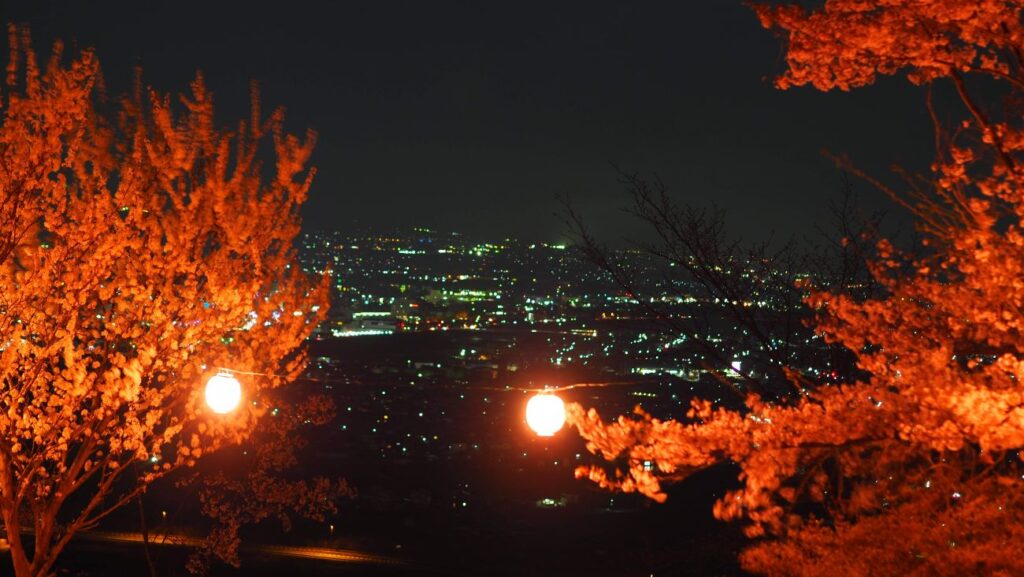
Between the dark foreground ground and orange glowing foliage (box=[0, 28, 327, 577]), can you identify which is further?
the dark foreground ground

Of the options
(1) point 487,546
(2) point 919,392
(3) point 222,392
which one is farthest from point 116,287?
(1) point 487,546

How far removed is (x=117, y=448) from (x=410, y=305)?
72.1ft

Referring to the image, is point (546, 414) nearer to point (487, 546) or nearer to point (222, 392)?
point (222, 392)

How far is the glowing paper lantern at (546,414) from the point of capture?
7105 mm

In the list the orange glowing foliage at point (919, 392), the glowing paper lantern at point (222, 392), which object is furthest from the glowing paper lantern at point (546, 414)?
the glowing paper lantern at point (222, 392)

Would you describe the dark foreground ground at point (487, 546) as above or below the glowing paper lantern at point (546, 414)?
above

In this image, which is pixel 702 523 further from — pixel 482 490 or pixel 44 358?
pixel 44 358

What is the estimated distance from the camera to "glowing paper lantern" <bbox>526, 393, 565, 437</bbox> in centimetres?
711

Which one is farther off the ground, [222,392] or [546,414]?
[222,392]

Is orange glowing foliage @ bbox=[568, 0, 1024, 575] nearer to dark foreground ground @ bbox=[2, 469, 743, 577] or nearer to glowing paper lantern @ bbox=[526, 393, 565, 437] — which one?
glowing paper lantern @ bbox=[526, 393, 565, 437]

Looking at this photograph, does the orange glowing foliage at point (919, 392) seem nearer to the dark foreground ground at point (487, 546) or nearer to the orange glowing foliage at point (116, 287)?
the orange glowing foliage at point (116, 287)

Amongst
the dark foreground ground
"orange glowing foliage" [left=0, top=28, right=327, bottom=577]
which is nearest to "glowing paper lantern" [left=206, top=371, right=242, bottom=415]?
"orange glowing foliage" [left=0, top=28, right=327, bottom=577]

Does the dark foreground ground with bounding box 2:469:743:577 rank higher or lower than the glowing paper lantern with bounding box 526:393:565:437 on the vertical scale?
higher

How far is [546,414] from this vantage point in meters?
7.13
